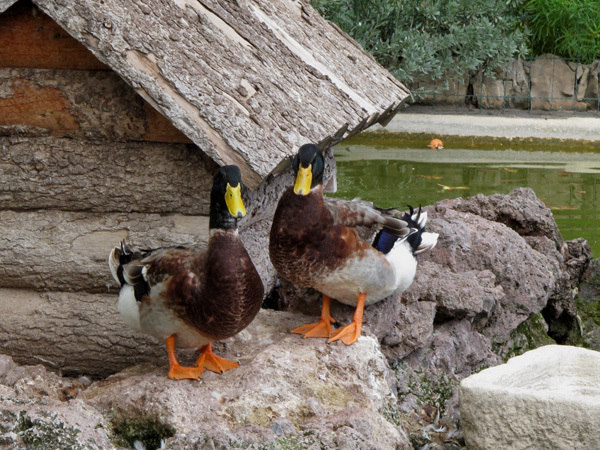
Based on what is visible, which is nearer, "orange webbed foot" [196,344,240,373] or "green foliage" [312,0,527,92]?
"orange webbed foot" [196,344,240,373]

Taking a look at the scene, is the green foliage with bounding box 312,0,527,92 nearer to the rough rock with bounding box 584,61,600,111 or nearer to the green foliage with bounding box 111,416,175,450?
the rough rock with bounding box 584,61,600,111

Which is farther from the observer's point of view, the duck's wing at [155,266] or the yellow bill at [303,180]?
the yellow bill at [303,180]

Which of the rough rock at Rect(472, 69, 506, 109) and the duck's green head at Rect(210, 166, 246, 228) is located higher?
the duck's green head at Rect(210, 166, 246, 228)

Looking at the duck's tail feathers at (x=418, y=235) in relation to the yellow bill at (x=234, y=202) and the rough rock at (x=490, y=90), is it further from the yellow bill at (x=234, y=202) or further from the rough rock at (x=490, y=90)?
the rough rock at (x=490, y=90)

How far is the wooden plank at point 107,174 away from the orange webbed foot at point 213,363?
64 centimetres

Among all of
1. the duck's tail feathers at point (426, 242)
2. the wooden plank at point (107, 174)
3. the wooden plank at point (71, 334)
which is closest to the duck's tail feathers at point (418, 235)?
the duck's tail feathers at point (426, 242)

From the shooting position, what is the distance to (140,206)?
3.90 metres

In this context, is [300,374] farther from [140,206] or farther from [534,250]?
[534,250]

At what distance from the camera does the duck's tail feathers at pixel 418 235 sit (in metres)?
4.12

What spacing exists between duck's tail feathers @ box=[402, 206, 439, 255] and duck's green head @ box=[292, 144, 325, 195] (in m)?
0.69

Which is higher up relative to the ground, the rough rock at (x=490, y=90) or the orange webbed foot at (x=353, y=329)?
the rough rock at (x=490, y=90)

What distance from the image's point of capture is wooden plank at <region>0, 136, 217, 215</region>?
150 inches

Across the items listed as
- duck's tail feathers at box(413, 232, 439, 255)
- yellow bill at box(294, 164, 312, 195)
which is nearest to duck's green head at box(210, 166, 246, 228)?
yellow bill at box(294, 164, 312, 195)

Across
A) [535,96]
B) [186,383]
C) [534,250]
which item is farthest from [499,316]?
[535,96]
